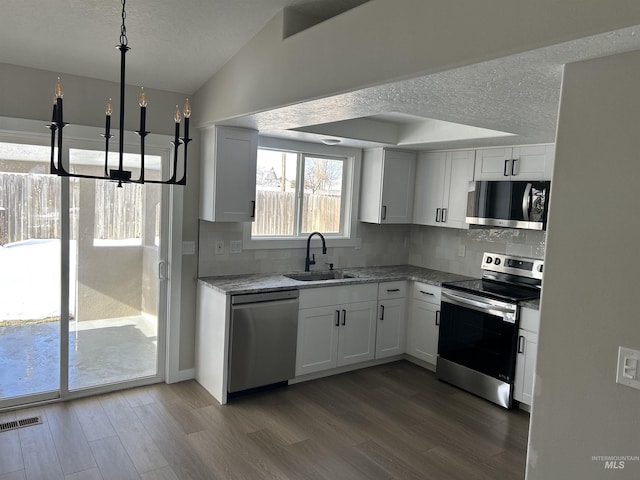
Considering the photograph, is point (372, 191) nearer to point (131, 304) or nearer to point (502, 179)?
point (502, 179)

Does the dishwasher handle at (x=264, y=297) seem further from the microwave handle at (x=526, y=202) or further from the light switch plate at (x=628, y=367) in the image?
the light switch plate at (x=628, y=367)

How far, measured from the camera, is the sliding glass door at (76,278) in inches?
138

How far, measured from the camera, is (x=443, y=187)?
4855 millimetres

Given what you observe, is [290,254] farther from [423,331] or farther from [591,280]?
[591,280]

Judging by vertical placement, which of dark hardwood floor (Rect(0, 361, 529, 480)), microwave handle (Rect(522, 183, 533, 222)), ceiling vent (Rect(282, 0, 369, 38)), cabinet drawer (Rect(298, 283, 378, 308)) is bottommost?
dark hardwood floor (Rect(0, 361, 529, 480))

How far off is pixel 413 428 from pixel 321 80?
8.35 ft

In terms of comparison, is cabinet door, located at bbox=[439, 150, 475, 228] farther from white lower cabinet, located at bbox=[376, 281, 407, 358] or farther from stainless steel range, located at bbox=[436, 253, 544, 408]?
white lower cabinet, located at bbox=[376, 281, 407, 358]

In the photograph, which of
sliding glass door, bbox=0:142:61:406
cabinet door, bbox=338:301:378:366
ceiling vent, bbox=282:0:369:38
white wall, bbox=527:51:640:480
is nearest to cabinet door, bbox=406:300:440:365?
cabinet door, bbox=338:301:378:366

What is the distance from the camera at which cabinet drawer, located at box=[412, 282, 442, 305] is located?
4520mm

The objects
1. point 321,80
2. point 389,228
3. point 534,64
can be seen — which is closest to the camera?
point 534,64

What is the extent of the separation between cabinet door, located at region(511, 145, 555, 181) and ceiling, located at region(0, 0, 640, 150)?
182mm

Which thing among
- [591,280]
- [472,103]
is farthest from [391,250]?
[591,280]

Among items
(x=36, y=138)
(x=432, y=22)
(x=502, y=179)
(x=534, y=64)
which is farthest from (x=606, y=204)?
(x=36, y=138)

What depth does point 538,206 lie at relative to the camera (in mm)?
3926
